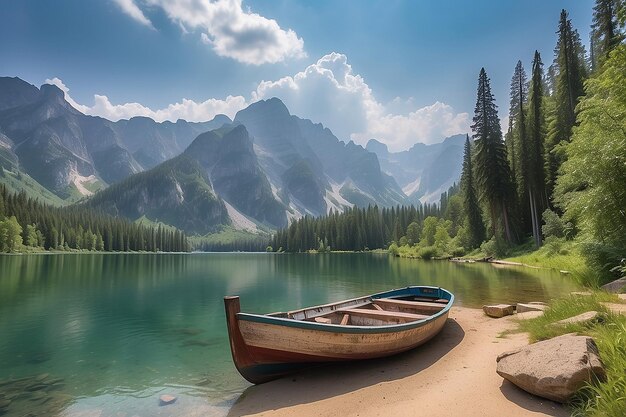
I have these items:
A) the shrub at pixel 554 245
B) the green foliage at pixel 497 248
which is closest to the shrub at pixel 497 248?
the green foliage at pixel 497 248

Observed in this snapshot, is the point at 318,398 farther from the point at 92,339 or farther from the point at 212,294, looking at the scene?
the point at 212,294

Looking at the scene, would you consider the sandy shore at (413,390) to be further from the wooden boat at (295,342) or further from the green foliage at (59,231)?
the green foliage at (59,231)

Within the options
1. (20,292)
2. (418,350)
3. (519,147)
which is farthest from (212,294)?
(519,147)

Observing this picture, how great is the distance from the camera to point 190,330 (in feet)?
65.1

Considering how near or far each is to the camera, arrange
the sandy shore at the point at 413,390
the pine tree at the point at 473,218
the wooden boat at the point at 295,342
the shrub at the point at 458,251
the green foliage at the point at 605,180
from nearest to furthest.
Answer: the sandy shore at the point at 413,390 → the wooden boat at the point at 295,342 → the green foliage at the point at 605,180 → the pine tree at the point at 473,218 → the shrub at the point at 458,251

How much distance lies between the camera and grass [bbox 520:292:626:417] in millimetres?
5834

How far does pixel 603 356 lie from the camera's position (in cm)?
733

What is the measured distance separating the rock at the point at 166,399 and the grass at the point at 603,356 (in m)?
10.2

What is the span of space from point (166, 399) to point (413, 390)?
7.30 m

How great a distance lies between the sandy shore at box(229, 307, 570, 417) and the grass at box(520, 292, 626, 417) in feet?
2.16

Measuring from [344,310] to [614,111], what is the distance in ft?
68.1

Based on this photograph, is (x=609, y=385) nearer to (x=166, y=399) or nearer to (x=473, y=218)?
(x=166, y=399)

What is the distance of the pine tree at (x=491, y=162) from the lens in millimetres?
59312

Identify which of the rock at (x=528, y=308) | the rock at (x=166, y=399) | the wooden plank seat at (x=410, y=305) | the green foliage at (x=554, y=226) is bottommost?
the rock at (x=166, y=399)
